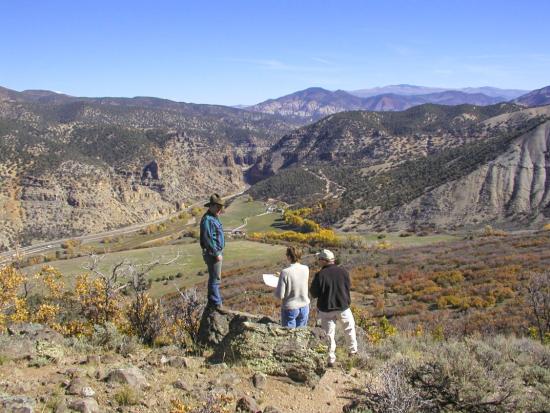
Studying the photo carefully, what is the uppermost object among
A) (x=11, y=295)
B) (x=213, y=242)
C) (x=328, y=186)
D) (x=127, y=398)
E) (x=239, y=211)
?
(x=213, y=242)

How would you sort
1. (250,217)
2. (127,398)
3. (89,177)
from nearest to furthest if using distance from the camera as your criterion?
(127,398) < (250,217) < (89,177)

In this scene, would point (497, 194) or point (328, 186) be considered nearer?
point (497, 194)

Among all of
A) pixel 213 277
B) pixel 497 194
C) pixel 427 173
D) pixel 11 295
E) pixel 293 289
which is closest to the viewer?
pixel 293 289

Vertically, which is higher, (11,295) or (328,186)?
(11,295)

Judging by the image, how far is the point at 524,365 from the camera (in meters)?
7.82

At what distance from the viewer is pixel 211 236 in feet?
25.7

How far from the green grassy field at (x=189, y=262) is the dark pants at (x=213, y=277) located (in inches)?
1271

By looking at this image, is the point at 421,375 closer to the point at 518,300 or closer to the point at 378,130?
the point at 518,300

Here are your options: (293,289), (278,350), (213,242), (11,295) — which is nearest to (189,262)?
(11,295)

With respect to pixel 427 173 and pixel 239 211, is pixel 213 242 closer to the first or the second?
pixel 427 173

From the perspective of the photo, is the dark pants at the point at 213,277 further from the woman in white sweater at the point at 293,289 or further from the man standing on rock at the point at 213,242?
the woman in white sweater at the point at 293,289

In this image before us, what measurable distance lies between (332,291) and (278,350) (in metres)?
1.28

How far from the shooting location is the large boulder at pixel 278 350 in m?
6.50

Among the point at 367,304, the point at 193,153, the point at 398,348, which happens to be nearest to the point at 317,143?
the point at 193,153
